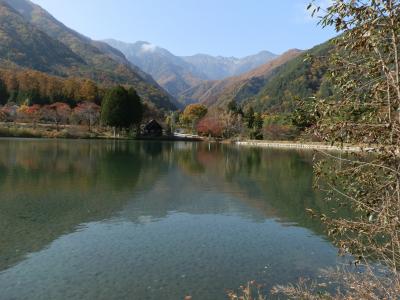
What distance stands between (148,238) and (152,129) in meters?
93.5

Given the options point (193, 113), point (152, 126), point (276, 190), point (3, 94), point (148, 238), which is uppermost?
point (3, 94)

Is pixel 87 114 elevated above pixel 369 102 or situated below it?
above

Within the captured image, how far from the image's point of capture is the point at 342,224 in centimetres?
573

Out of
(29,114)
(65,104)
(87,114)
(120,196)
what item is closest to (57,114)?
(29,114)

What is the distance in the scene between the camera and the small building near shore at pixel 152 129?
10531 cm

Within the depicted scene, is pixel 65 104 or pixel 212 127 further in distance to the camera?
pixel 212 127

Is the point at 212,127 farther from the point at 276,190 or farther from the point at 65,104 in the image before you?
the point at 276,190

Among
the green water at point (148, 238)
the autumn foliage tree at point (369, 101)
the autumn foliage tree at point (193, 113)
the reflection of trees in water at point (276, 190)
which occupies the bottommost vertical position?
the reflection of trees in water at point (276, 190)

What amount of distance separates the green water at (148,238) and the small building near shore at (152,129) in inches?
3074

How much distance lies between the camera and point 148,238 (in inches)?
545

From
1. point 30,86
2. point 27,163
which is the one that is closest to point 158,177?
point 27,163

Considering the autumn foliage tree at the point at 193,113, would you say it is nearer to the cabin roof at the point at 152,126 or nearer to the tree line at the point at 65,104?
the tree line at the point at 65,104

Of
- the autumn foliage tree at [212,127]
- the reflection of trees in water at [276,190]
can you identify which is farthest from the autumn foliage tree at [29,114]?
the reflection of trees in water at [276,190]

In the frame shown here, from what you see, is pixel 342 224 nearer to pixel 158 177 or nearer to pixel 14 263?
pixel 14 263
